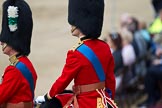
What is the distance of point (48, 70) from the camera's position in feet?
37.7

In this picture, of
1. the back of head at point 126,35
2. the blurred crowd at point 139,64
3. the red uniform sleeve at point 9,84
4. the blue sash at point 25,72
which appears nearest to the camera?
the red uniform sleeve at point 9,84

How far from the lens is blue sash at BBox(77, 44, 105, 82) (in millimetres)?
6488

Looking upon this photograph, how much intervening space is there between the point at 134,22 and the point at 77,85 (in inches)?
172

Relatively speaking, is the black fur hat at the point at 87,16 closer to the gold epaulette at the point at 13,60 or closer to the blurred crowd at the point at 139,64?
the gold epaulette at the point at 13,60

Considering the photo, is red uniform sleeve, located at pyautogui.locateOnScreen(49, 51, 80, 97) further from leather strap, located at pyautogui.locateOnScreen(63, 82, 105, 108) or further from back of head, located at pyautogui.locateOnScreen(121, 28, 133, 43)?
back of head, located at pyautogui.locateOnScreen(121, 28, 133, 43)

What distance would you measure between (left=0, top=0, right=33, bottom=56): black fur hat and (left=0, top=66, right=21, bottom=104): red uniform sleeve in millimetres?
199

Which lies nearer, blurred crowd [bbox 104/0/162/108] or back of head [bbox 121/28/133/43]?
blurred crowd [bbox 104/0/162/108]

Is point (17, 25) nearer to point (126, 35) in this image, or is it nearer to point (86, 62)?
point (86, 62)

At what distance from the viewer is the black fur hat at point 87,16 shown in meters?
6.52

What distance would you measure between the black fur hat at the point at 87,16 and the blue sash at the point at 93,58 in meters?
0.11

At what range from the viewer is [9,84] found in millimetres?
6391

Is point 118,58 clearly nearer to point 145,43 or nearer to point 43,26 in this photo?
point 145,43

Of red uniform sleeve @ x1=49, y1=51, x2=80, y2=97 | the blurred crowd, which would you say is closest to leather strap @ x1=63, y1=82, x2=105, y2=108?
red uniform sleeve @ x1=49, y1=51, x2=80, y2=97

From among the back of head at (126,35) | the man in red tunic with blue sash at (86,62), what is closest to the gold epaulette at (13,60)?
the man in red tunic with blue sash at (86,62)
